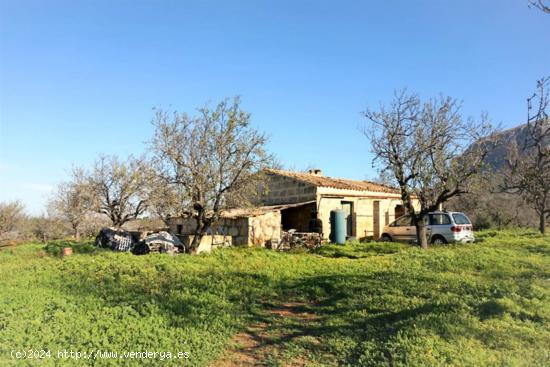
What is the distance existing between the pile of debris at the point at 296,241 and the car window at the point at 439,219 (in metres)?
4.70

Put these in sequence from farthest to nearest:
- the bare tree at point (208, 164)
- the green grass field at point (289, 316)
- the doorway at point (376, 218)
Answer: the doorway at point (376, 218) < the bare tree at point (208, 164) < the green grass field at point (289, 316)

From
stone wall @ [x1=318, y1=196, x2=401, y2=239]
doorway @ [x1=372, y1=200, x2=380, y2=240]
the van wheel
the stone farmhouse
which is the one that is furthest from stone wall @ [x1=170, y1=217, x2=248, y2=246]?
doorway @ [x1=372, y1=200, x2=380, y2=240]

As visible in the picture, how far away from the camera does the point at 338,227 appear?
18812mm

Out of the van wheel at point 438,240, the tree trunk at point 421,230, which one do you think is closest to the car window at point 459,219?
the van wheel at point 438,240

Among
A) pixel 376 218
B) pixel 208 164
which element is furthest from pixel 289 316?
pixel 376 218

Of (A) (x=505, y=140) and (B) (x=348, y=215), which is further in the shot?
(B) (x=348, y=215)

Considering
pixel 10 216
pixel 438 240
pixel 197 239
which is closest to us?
pixel 197 239

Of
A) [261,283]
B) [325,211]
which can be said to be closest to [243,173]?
[261,283]

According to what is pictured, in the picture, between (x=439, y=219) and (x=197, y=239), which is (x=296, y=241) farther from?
(x=439, y=219)

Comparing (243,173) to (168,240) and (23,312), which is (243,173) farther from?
(23,312)

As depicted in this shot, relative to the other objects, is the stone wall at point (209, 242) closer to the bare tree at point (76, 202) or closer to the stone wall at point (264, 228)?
the stone wall at point (264, 228)

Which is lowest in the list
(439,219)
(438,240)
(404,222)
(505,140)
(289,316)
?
(289,316)

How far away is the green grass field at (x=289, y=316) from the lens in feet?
15.8

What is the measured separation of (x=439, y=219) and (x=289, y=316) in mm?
→ 11540
